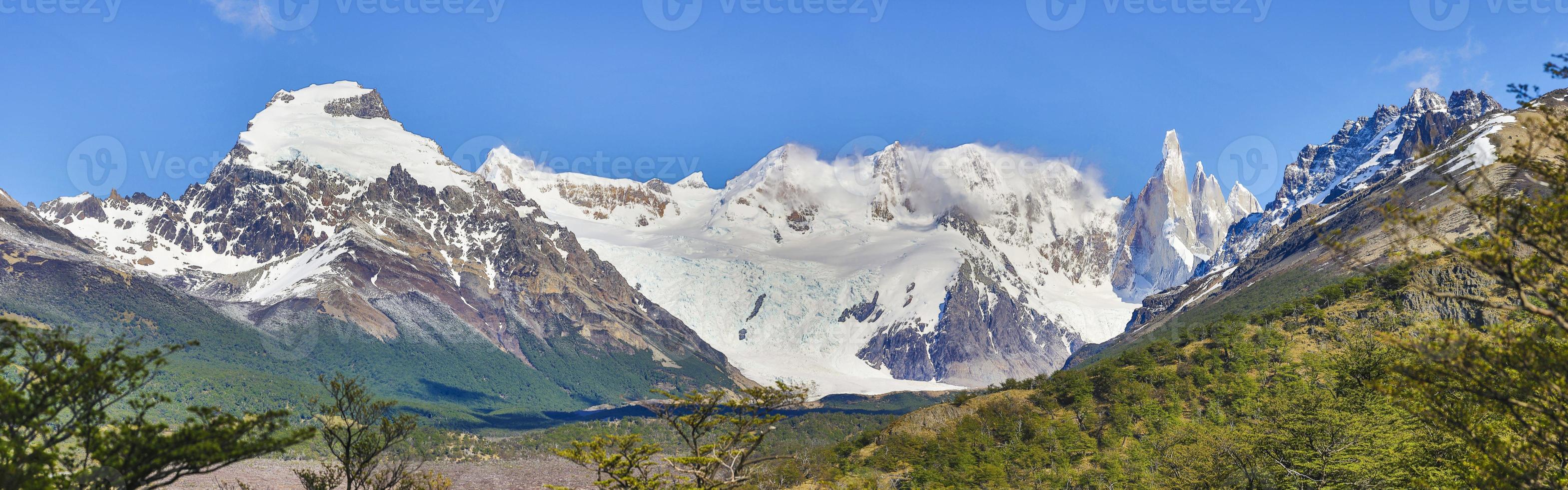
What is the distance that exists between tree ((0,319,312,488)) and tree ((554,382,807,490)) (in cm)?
1372

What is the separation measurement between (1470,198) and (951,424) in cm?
13501

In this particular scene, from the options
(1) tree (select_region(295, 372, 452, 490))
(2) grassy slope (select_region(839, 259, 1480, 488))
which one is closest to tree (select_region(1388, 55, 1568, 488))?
(2) grassy slope (select_region(839, 259, 1480, 488))

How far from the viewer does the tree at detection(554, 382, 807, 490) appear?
38031 mm

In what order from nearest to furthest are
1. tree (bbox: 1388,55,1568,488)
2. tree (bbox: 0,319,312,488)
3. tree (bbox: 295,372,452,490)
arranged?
tree (bbox: 1388,55,1568,488) < tree (bbox: 0,319,312,488) < tree (bbox: 295,372,452,490)

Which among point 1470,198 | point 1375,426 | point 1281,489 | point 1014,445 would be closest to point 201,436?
point 1470,198

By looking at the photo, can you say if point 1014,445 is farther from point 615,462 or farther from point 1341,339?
point 615,462

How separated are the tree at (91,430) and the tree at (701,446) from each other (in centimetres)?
1372

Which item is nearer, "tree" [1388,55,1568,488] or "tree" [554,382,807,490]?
"tree" [1388,55,1568,488]

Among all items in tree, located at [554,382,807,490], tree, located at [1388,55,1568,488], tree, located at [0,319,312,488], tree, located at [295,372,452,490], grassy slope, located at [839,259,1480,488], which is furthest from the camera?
grassy slope, located at [839,259,1480,488]

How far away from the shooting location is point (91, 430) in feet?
82.0

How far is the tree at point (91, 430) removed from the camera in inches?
945

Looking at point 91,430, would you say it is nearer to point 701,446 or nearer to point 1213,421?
point 701,446

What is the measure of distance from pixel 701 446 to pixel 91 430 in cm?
2327

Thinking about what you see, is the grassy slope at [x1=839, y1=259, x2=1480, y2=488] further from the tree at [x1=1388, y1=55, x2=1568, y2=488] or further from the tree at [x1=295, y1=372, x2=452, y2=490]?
the tree at [x1=295, y1=372, x2=452, y2=490]
